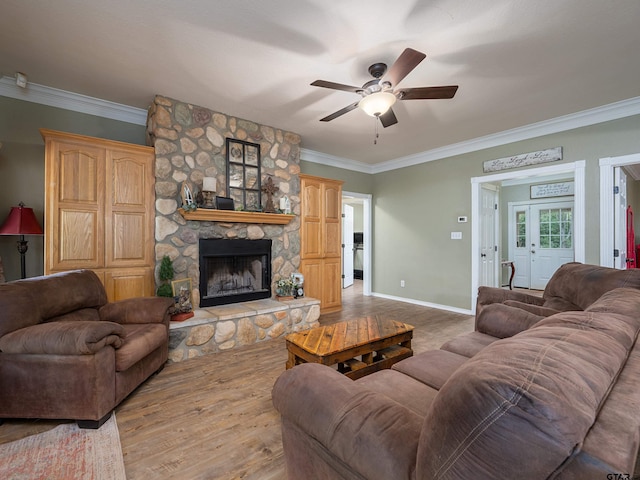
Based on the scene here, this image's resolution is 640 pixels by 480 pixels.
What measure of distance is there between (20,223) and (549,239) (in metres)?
8.84

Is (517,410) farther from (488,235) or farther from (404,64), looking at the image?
(488,235)

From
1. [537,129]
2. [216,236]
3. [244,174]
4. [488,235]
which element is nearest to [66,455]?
[216,236]

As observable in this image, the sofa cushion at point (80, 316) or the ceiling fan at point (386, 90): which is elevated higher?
the ceiling fan at point (386, 90)

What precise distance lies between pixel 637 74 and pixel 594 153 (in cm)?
105

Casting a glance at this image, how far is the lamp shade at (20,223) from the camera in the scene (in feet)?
8.60

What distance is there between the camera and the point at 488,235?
4.90 m

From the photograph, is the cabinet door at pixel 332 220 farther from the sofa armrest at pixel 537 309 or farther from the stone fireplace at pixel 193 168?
the sofa armrest at pixel 537 309

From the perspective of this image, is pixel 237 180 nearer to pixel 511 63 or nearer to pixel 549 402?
pixel 511 63

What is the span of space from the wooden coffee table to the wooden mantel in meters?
1.85

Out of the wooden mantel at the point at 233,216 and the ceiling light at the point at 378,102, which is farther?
the wooden mantel at the point at 233,216

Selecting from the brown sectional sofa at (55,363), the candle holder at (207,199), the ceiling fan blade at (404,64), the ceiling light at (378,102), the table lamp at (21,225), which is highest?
the ceiling fan blade at (404,64)

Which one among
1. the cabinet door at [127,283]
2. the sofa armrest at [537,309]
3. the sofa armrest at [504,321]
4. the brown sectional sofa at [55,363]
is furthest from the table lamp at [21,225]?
the sofa armrest at [537,309]

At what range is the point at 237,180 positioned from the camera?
12.5 feet

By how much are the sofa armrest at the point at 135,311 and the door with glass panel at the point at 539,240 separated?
754 centimetres
